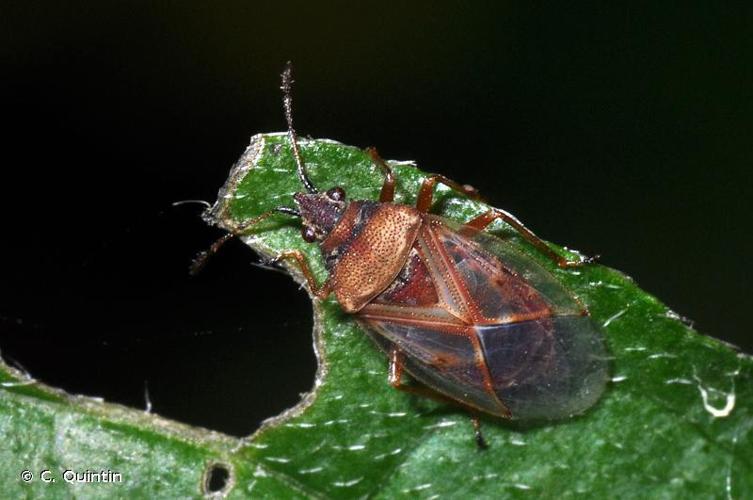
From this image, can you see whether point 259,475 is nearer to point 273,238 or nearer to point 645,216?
point 273,238

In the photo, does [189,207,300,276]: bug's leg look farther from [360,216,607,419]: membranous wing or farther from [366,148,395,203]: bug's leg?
[360,216,607,419]: membranous wing

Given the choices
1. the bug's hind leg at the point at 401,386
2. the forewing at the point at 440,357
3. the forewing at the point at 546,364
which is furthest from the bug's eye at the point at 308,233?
the forewing at the point at 546,364

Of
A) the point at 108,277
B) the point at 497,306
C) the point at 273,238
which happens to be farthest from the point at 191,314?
the point at 497,306

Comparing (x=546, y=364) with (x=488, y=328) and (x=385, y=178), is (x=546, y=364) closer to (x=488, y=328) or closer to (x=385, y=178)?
(x=488, y=328)

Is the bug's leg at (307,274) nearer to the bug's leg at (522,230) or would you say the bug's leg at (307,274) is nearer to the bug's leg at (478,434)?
the bug's leg at (522,230)

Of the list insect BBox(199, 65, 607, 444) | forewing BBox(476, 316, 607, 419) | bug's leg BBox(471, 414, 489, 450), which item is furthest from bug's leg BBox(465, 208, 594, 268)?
bug's leg BBox(471, 414, 489, 450)

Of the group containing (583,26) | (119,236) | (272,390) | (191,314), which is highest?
(583,26)
